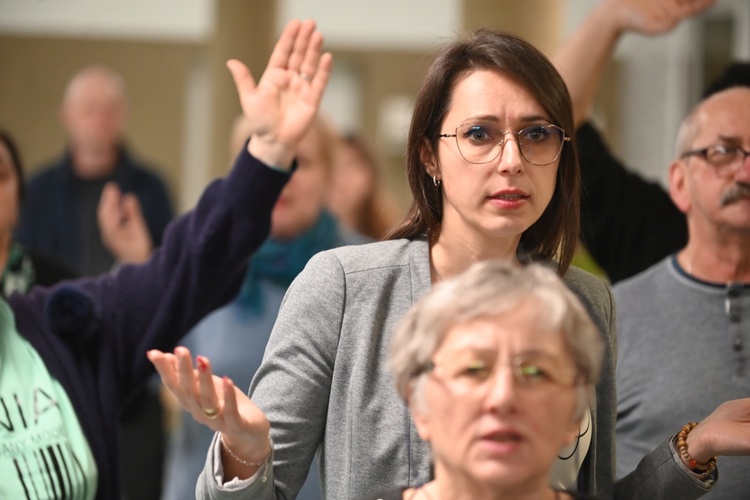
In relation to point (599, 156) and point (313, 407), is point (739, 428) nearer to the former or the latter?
point (313, 407)

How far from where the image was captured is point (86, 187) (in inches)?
196

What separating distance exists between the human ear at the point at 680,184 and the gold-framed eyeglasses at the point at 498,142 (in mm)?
775

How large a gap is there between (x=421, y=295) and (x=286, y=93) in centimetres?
82

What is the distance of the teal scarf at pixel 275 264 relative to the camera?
3115 mm

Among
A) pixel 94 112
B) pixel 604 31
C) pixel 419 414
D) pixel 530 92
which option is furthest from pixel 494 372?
pixel 94 112

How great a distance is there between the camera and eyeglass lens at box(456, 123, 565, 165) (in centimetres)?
177

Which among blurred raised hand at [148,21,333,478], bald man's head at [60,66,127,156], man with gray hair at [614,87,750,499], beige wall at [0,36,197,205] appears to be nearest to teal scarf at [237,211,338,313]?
blurred raised hand at [148,21,333,478]

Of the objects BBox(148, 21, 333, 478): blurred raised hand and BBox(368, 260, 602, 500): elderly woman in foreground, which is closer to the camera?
BBox(368, 260, 602, 500): elderly woman in foreground

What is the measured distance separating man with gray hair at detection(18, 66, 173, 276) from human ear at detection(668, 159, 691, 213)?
2.87 meters


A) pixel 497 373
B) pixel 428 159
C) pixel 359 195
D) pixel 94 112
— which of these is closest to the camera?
pixel 497 373

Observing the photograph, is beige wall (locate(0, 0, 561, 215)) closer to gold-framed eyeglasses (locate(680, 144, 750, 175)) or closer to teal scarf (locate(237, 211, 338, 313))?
teal scarf (locate(237, 211, 338, 313))

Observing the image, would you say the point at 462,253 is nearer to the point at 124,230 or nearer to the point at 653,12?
the point at 653,12

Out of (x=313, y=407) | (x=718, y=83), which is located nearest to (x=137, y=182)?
(x=718, y=83)

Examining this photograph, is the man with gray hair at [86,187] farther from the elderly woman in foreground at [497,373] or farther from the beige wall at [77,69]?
the elderly woman in foreground at [497,373]
